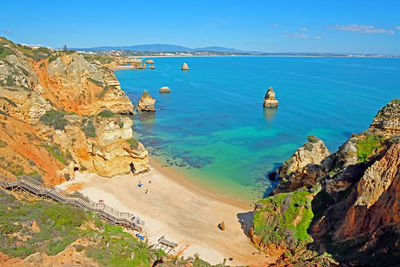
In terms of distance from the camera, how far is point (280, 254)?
1942cm

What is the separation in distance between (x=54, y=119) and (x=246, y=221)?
24.0 metres

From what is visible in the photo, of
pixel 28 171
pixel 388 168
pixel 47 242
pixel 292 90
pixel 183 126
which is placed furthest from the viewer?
pixel 292 90

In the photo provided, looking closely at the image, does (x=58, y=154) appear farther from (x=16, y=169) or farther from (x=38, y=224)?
(x=38, y=224)

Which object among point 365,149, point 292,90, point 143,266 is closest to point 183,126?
point 365,149

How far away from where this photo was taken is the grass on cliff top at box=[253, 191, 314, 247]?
19.4 m

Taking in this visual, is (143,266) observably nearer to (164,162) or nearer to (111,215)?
(111,215)

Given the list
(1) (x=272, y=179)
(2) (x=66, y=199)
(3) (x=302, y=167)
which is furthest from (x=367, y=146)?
(2) (x=66, y=199)

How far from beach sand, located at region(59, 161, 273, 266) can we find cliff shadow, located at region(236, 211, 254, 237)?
0.31ft

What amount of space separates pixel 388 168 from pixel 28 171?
27.9m

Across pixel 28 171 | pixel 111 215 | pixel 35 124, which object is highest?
pixel 35 124

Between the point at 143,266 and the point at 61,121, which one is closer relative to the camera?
the point at 143,266

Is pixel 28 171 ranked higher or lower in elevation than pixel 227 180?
higher

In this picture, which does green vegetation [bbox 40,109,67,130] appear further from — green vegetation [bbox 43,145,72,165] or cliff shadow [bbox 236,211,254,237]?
cliff shadow [bbox 236,211,254,237]

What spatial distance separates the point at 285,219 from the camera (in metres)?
20.4
